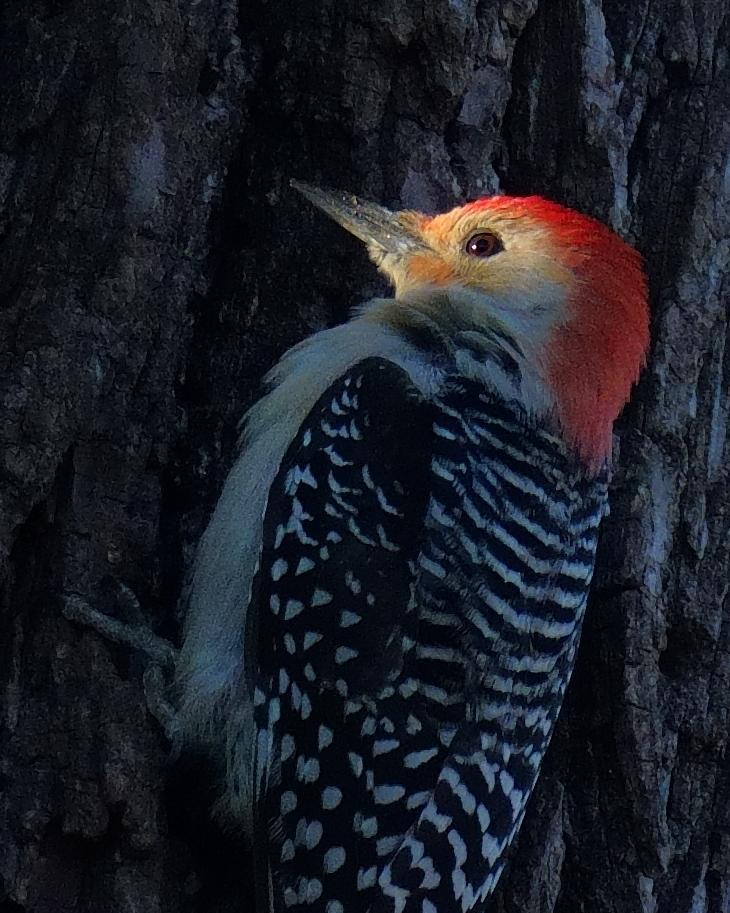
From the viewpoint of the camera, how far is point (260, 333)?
347cm

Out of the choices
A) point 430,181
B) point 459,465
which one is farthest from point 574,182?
point 459,465

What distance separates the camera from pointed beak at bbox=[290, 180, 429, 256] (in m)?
3.38

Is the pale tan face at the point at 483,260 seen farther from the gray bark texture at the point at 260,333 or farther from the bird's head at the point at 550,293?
the gray bark texture at the point at 260,333

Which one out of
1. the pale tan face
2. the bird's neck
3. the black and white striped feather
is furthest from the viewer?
the pale tan face

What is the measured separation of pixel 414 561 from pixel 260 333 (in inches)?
33.8

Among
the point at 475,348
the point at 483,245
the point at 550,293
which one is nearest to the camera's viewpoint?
the point at 475,348

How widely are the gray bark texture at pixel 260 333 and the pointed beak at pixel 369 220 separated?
6.0 inches

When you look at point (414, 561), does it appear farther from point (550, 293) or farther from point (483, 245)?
point (483, 245)

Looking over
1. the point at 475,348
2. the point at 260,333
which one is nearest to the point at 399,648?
the point at 475,348

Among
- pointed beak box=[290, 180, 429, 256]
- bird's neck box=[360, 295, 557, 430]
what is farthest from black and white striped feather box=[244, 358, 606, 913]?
pointed beak box=[290, 180, 429, 256]

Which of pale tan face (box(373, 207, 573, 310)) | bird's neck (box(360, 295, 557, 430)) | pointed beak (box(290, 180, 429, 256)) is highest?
pointed beak (box(290, 180, 429, 256))

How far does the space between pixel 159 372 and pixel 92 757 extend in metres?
0.97

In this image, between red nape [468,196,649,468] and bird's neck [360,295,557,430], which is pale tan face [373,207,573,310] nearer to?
red nape [468,196,649,468]

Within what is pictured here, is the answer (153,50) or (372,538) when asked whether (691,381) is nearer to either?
(372,538)
